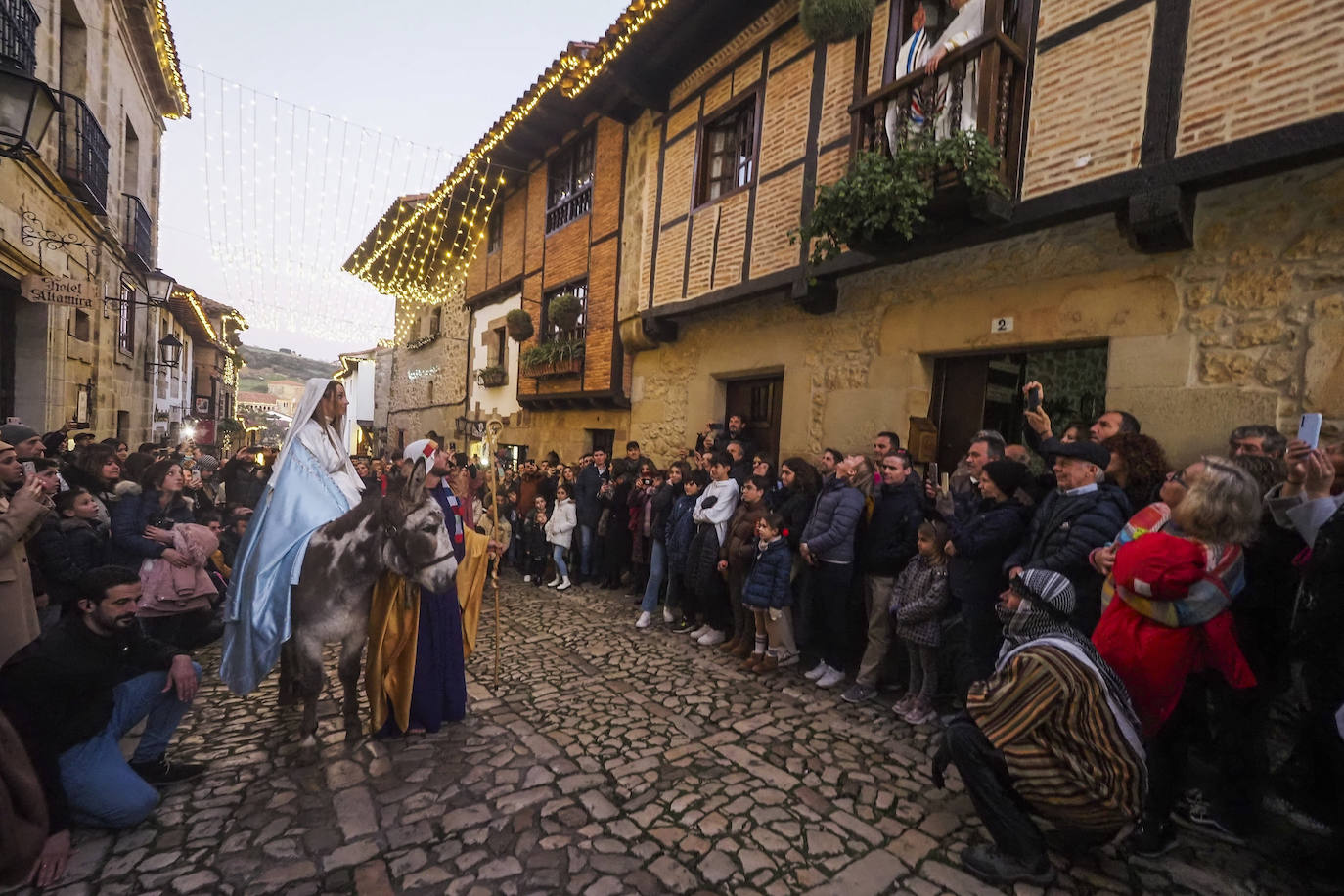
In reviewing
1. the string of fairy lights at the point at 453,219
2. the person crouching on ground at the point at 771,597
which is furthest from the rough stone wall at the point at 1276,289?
the string of fairy lights at the point at 453,219

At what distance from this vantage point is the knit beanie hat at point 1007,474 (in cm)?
391

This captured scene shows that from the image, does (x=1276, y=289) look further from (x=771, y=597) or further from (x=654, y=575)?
(x=654, y=575)

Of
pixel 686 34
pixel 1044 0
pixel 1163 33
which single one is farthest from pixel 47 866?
pixel 686 34

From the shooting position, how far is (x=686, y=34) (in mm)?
8461

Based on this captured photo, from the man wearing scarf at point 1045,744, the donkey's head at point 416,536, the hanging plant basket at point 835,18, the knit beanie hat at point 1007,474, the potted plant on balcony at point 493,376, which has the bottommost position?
the man wearing scarf at point 1045,744

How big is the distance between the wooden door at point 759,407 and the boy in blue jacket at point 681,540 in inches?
72.2

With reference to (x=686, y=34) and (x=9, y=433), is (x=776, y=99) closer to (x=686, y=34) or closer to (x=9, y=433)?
(x=686, y=34)

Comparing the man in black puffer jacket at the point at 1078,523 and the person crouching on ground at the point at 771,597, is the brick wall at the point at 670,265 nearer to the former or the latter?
the person crouching on ground at the point at 771,597

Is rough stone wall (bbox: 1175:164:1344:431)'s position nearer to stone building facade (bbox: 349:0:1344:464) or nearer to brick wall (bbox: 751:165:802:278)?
stone building facade (bbox: 349:0:1344:464)

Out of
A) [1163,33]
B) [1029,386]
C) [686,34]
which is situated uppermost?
[686,34]

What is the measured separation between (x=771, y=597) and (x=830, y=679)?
0.81m

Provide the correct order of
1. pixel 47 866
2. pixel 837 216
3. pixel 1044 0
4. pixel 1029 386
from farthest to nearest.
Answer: pixel 837 216, pixel 1044 0, pixel 1029 386, pixel 47 866

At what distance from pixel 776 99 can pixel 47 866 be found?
8811 mm

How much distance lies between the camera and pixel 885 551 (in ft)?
15.8
